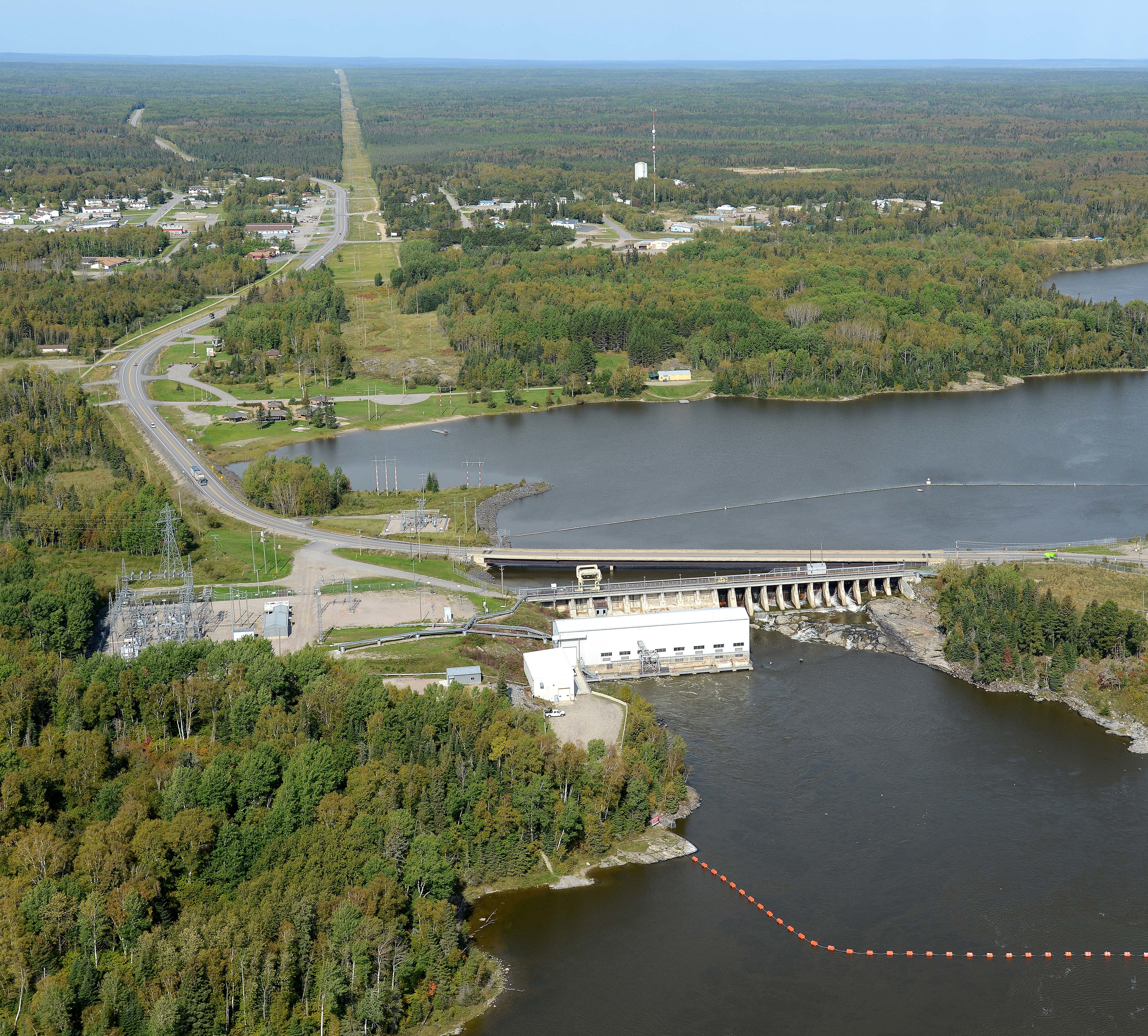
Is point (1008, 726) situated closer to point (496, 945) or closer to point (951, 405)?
point (496, 945)

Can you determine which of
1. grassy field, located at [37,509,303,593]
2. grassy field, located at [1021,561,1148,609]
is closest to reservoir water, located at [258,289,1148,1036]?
grassy field, located at [1021,561,1148,609]

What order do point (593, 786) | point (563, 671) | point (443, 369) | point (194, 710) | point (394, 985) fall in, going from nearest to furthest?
point (394, 985) → point (593, 786) → point (194, 710) → point (563, 671) → point (443, 369)

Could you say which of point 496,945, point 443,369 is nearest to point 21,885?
point 496,945

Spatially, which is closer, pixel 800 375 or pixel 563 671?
pixel 563 671

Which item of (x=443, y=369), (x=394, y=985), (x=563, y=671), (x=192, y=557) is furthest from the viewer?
(x=443, y=369)

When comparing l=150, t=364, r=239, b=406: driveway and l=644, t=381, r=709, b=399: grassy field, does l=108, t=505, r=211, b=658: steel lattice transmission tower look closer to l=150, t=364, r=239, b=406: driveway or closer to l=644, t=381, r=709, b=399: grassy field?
l=150, t=364, r=239, b=406: driveway
